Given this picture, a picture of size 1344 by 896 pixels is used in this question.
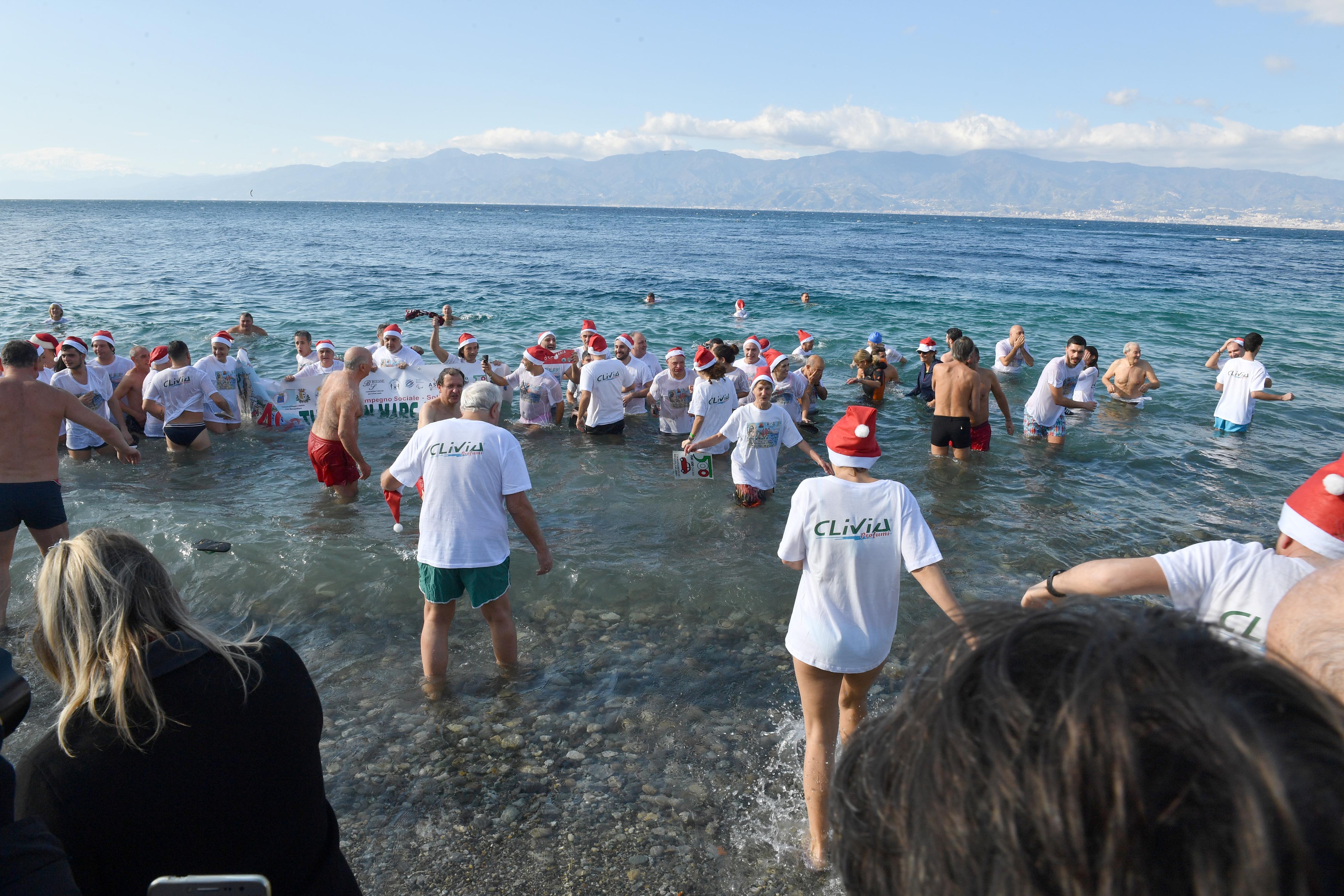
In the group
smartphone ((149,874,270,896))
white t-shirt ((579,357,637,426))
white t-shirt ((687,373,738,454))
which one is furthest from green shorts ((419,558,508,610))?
white t-shirt ((579,357,637,426))

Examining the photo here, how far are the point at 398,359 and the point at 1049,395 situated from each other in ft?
32.7

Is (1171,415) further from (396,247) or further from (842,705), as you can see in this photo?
(396,247)

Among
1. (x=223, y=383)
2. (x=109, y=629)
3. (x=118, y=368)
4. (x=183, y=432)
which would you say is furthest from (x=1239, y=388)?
(x=118, y=368)

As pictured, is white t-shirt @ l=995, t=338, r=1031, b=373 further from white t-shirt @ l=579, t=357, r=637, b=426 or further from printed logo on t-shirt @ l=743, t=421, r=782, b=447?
printed logo on t-shirt @ l=743, t=421, r=782, b=447

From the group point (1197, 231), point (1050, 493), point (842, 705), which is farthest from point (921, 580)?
point (1197, 231)

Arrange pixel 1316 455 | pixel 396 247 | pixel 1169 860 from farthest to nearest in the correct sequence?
1. pixel 396 247
2. pixel 1316 455
3. pixel 1169 860

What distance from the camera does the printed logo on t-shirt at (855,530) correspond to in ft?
12.4

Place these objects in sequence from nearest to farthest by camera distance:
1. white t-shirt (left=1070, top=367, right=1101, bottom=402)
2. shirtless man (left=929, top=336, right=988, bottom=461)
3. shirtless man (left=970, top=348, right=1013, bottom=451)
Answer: shirtless man (left=929, top=336, right=988, bottom=461)
shirtless man (left=970, top=348, right=1013, bottom=451)
white t-shirt (left=1070, top=367, right=1101, bottom=402)

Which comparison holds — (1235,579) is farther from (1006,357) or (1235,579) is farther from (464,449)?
(1006,357)

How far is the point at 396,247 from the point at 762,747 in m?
59.3

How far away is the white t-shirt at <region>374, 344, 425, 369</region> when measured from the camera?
1198 centimetres

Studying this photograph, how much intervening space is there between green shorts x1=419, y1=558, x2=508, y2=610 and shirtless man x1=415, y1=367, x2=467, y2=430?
147 cm

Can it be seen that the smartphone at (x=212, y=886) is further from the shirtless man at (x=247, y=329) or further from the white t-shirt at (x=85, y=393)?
the shirtless man at (x=247, y=329)

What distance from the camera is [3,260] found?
130 ft
